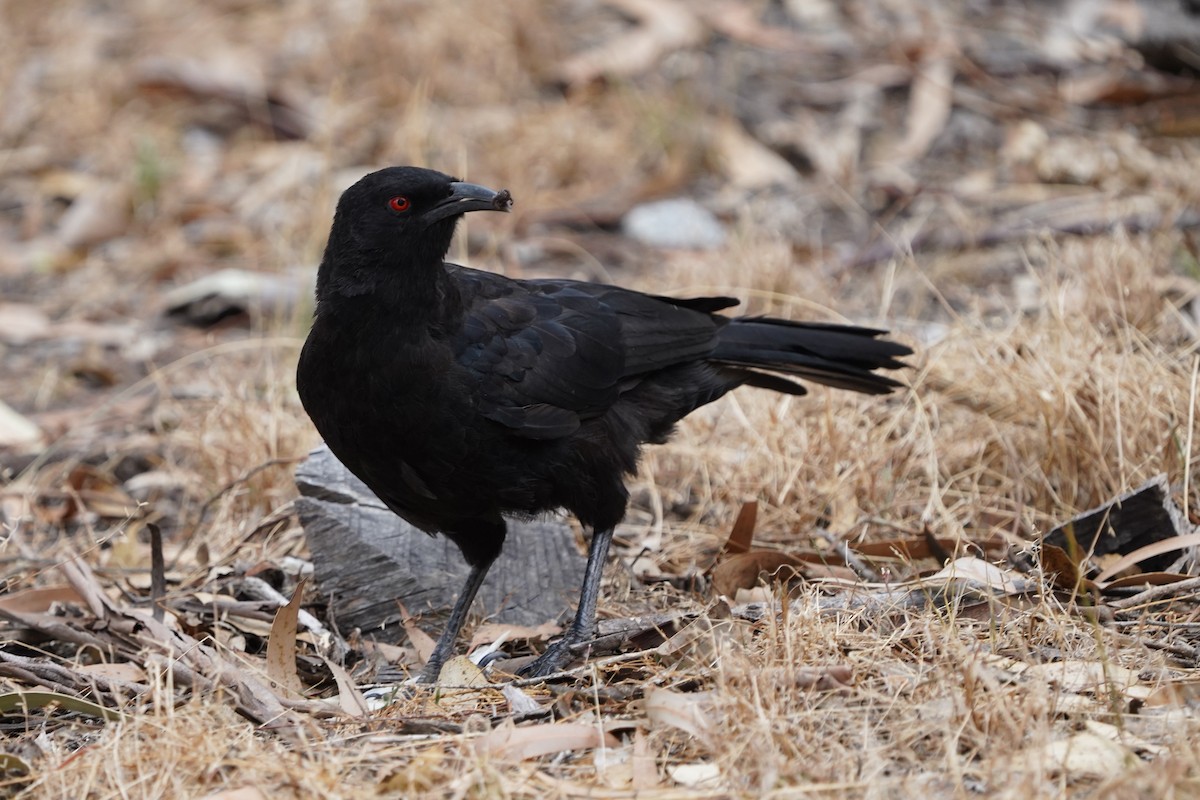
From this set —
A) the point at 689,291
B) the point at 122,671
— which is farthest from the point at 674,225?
the point at 122,671

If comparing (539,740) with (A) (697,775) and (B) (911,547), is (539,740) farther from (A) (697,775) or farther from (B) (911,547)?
(B) (911,547)

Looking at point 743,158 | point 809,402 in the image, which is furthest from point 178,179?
point 809,402

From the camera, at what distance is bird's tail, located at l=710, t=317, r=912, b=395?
4562 millimetres

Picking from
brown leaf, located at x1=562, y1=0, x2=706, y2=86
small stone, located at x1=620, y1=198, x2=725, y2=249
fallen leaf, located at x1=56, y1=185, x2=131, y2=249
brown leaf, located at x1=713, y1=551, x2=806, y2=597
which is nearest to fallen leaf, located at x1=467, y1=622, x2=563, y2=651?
brown leaf, located at x1=713, y1=551, x2=806, y2=597

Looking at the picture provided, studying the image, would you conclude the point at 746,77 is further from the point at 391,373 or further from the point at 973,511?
the point at 391,373

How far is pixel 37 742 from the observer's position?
125 inches

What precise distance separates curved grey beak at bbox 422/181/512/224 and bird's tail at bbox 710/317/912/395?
1085 millimetres

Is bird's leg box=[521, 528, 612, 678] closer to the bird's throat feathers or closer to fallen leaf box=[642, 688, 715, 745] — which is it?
fallen leaf box=[642, 688, 715, 745]

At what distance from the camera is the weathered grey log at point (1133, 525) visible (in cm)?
389

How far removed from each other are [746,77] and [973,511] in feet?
17.7

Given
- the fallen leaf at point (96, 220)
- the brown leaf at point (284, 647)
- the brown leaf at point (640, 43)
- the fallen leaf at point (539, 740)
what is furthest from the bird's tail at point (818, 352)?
the fallen leaf at point (96, 220)

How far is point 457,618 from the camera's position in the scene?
4180 mm

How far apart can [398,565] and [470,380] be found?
796 millimetres

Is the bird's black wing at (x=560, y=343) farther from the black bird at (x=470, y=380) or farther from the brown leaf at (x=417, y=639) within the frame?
the brown leaf at (x=417, y=639)
